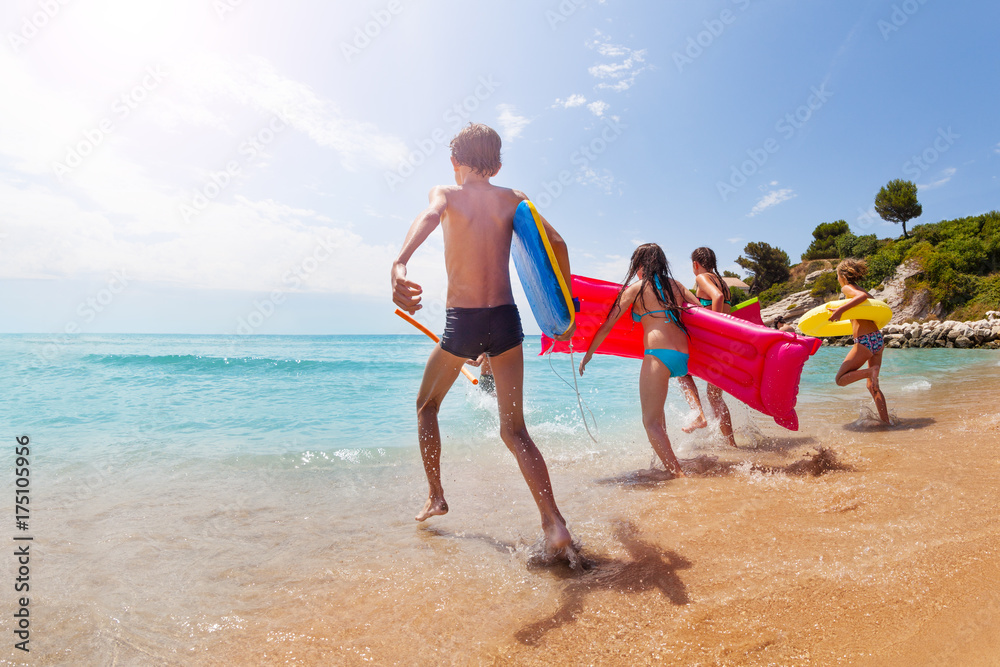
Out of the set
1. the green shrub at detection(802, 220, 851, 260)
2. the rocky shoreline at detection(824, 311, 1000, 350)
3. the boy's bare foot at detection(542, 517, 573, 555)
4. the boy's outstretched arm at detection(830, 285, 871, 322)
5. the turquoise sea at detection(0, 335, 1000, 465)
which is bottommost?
the turquoise sea at detection(0, 335, 1000, 465)

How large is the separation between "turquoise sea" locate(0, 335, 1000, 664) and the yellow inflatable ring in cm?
92

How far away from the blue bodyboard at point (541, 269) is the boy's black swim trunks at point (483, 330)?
0.23 metres

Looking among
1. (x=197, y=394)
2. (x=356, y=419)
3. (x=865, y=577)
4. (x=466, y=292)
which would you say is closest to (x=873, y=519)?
(x=865, y=577)

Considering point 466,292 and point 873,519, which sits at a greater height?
point 466,292

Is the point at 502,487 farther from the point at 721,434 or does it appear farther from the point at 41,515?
the point at 41,515

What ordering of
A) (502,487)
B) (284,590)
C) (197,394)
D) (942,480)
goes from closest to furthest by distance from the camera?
(284,590) < (942,480) < (502,487) < (197,394)

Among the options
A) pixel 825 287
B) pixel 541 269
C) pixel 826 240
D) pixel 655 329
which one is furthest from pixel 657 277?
pixel 826 240

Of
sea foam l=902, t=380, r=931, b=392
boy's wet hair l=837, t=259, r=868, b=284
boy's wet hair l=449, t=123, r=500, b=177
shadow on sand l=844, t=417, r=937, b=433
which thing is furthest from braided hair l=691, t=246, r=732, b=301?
sea foam l=902, t=380, r=931, b=392

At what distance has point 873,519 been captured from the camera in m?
2.44

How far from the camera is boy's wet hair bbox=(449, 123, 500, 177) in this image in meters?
2.65

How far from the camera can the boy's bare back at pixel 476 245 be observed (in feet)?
8.38

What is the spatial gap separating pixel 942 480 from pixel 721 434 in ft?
7.10

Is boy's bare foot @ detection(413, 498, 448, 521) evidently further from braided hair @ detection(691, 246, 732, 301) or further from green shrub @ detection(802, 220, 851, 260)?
green shrub @ detection(802, 220, 851, 260)

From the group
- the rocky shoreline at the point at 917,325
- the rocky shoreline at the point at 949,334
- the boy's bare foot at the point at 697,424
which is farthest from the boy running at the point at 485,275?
the rocky shoreline at the point at 949,334
